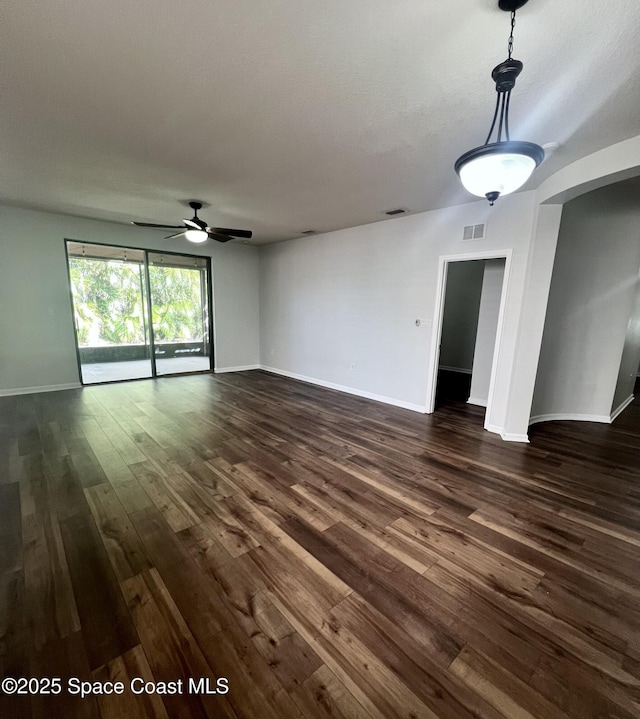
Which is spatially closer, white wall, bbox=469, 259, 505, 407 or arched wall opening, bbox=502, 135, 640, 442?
arched wall opening, bbox=502, 135, 640, 442

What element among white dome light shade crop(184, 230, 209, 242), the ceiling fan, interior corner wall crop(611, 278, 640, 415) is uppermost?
the ceiling fan

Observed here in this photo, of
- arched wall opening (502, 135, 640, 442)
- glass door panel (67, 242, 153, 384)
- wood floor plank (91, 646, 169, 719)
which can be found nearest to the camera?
wood floor plank (91, 646, 169, 719)

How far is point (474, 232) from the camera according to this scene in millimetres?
3891

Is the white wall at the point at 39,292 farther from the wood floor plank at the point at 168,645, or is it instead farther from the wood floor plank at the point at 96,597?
the wood floor plank at the point at 168,645

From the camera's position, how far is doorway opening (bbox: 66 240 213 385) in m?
5.74

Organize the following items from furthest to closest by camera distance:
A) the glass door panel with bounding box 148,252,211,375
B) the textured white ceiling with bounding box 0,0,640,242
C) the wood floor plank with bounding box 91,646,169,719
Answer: the glass door panel with bounding box 148,252,211,375, the textured white ceiling with bounding box 0,0,640,242, the wood floor plank with bounding box 91,646,169,719

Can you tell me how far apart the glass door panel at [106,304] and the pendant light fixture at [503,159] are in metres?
6.10

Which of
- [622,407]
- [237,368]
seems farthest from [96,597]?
[622,407]

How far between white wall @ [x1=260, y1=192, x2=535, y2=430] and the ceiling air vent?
2.3 inches

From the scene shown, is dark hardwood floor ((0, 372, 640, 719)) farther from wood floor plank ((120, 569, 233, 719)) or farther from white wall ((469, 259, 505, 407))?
white wall ((469, 259, 505, 407))

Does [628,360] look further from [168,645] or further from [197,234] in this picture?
[197,234]

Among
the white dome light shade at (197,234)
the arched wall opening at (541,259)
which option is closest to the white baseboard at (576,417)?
the arched wall opening at (541,259)

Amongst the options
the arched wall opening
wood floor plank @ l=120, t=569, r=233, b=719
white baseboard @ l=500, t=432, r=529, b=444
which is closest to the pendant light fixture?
the arched wall opening

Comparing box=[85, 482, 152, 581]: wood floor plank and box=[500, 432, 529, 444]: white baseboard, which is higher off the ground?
box=[500, 432, 529, 444]: white baseboard
